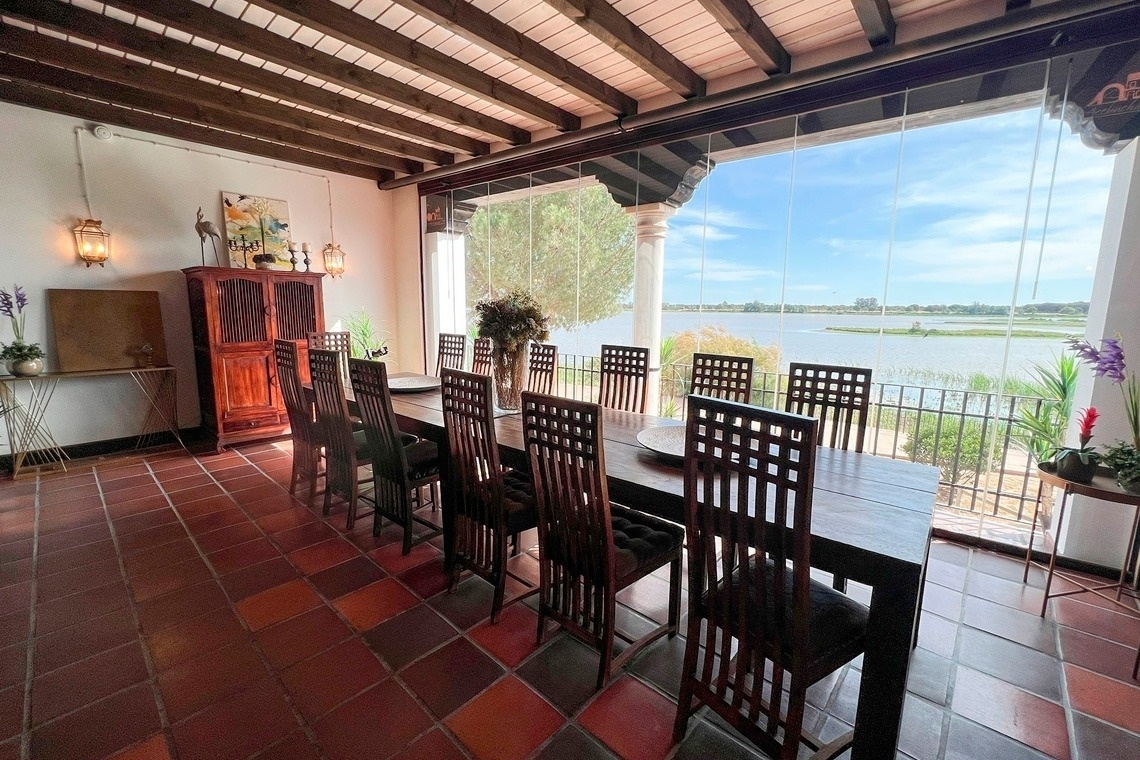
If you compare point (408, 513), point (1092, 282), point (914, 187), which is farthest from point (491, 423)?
point (1092, 282)

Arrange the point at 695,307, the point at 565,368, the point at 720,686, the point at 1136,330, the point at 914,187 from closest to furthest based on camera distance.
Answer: the point at 720,686, the point at 1136,330, the point at 914,187, the point at 695,307, the point at 565,368

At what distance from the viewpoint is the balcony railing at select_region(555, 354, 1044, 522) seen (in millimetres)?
2893

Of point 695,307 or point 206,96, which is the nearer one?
point 206,96

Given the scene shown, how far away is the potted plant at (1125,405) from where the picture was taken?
1947mm

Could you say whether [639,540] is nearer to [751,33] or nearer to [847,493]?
[847,493]

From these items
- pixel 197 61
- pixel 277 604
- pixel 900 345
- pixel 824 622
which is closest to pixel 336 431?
pixel 277 604

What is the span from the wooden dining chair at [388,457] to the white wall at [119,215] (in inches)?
129

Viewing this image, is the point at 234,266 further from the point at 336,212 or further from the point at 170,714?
the point at 170,714

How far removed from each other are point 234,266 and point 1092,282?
6523 millimetres

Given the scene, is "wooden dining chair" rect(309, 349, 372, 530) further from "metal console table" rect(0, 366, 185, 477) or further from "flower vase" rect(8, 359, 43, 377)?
"flower vase" rect(8, 359, 43, 377)

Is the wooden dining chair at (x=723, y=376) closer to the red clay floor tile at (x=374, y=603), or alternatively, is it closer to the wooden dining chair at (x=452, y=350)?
the red clay floor tile at (x=374, y=603)

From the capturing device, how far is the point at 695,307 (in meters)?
3.99

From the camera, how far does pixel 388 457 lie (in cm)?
258

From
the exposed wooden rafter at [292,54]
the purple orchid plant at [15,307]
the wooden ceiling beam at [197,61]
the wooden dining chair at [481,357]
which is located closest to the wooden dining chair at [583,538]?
the wooden dining chair at [481,357]
